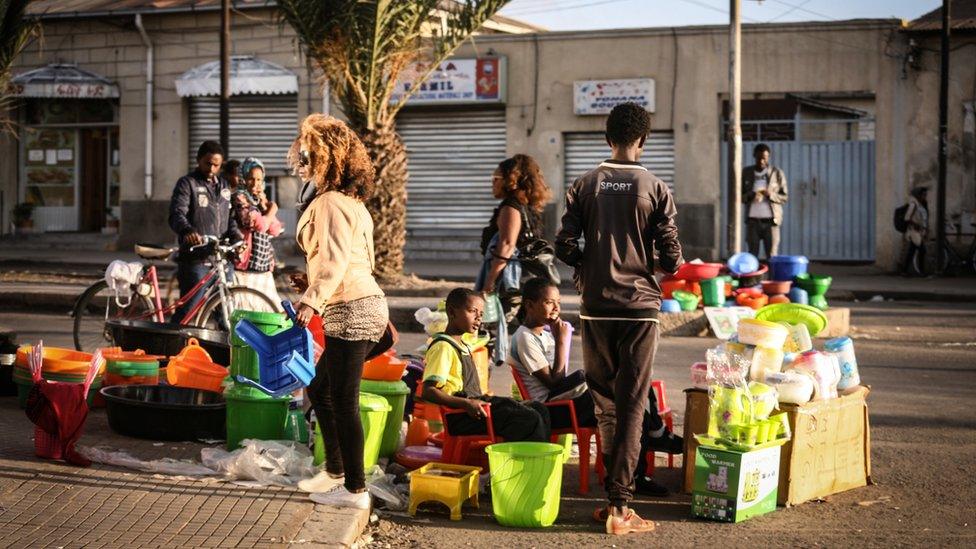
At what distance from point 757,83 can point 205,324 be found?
15802mm

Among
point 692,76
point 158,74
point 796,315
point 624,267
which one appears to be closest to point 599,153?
point 692,76

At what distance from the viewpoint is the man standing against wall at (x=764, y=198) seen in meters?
17.1

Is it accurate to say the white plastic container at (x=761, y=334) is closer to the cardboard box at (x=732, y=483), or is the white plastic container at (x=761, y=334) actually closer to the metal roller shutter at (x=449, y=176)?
the cardboard box at (x=732, y=483)

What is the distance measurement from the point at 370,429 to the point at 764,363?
→ 2084 mm

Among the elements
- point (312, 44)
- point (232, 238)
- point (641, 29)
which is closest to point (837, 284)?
point (641, 29)

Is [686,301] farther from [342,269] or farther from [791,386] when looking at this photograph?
[342,269]

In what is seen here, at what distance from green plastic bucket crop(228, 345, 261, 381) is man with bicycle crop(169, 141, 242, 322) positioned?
3160 mm

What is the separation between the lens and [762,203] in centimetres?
1711

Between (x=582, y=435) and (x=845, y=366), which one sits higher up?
(x=845, y=366)

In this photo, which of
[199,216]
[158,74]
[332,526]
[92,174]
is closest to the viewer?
[332,526]

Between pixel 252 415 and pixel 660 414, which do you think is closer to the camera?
pixel 252 415

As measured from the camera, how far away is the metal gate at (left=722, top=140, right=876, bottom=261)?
77.8 feet

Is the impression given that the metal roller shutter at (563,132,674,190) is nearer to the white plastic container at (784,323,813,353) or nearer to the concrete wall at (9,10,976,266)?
the concrete wall at (9,10,976,266)

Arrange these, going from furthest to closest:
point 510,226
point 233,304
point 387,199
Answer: point 387,199 < point 233,304 < point 510,226
